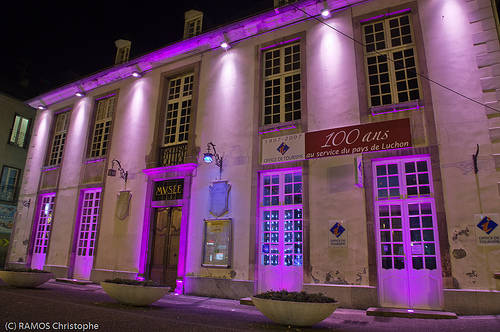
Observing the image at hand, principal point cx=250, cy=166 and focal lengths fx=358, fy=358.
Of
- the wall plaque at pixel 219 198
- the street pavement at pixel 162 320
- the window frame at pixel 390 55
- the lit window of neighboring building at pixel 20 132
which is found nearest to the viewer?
the street pavement at pixel 162 320

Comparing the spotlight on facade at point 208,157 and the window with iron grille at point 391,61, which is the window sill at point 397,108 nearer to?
the window with iron grille at point 391,61

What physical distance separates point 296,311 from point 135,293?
10.8 ft

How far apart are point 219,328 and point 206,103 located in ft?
24.8

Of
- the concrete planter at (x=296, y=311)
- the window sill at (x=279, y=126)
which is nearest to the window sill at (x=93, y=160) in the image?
the window sill at (x=279, y=126)

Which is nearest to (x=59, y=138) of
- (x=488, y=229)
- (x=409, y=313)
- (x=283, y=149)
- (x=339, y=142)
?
(x=283, y=149)

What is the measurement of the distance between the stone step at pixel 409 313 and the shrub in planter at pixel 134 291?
4214 millimetres

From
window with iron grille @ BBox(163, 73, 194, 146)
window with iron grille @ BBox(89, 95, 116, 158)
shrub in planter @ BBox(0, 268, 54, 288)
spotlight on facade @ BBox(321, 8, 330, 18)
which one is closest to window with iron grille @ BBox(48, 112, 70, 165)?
window with iron grille @ BBox(89, 95, 116, 158)

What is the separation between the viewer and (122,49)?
1471cm

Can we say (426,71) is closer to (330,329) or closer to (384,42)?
(384,42)

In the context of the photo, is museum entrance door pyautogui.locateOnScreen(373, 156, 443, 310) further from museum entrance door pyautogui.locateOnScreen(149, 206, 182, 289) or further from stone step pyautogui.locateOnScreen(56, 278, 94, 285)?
stone step pyautogui.locateOnScreen(56, 278, 94, 285)

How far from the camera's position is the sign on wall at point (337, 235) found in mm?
8305

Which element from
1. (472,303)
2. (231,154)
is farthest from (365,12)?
(472,303)

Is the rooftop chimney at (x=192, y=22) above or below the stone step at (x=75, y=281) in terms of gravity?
above

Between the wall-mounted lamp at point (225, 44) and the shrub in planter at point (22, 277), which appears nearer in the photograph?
the shrub in planter at point (22, 277)
